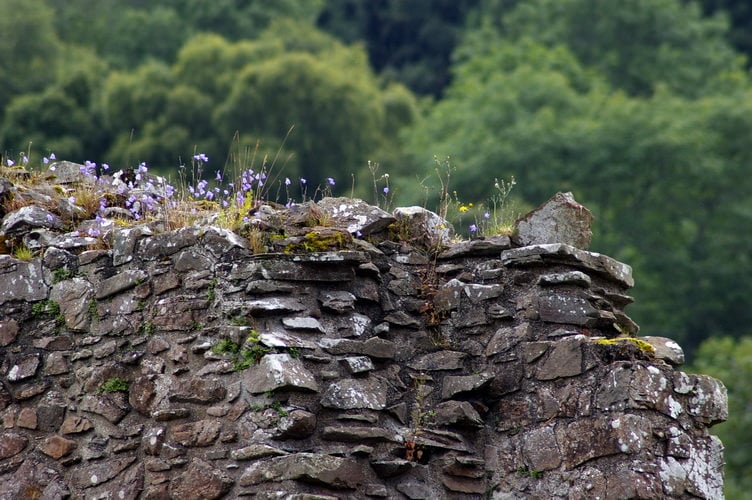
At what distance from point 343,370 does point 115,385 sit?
141cm

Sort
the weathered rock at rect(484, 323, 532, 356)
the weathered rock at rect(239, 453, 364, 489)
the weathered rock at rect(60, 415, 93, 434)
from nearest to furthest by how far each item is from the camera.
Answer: the weathered rock at rect(239, 453, 364, 489) < the weathered rock at rect(484, 323, 532, 356) < the weathered rock at rect(60, 415, 93, 434)

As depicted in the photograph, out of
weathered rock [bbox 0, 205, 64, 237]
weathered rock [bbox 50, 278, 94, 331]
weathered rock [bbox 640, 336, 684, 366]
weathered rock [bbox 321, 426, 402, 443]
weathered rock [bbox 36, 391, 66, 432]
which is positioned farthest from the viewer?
weathered rock [bbox 0, 205, 64, 237]

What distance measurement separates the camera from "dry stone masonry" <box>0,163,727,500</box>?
291 inches

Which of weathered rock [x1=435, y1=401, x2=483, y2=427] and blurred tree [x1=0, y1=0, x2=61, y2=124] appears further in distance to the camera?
blurred tree [x1=0, y1=0, x2=61, y2=124]

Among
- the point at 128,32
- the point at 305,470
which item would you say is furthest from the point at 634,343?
the point at 128,32

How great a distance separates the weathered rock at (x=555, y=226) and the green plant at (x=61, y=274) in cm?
277

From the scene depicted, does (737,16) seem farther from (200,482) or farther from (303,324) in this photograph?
(200,482)

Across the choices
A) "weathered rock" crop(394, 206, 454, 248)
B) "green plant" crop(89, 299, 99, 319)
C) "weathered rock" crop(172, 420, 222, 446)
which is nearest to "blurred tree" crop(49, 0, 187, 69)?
"green plant" crop(89, 299, 99, 319)

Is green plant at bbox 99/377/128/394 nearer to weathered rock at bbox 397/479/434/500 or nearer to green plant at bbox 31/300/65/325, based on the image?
green plant at bbox 31/300/65/325

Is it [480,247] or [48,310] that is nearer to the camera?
[480,247]

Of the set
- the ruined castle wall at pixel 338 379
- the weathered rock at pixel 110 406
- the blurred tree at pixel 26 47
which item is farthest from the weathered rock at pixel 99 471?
the blurred tree at pixel 26 47

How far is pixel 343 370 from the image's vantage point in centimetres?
775

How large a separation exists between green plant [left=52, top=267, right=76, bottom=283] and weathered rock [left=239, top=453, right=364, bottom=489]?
206 cm

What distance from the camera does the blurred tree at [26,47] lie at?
42.4 m
